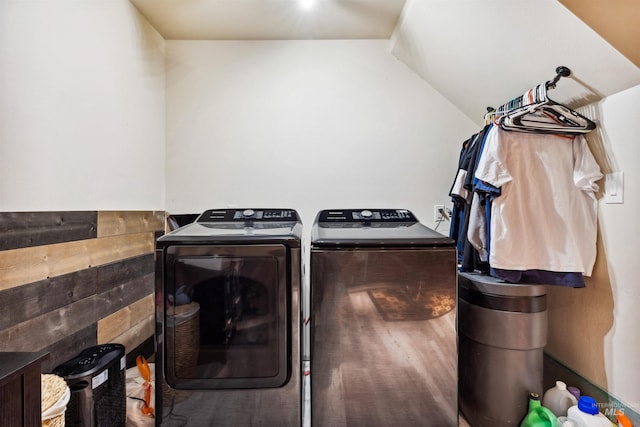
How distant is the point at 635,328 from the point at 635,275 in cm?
25

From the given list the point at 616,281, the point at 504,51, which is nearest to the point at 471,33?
the point at 504,51

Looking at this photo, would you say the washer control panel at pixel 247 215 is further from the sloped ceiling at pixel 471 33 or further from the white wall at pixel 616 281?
the white wall at pixel 616 281

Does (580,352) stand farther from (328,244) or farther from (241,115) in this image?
(241,115)

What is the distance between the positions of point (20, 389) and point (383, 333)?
120cm

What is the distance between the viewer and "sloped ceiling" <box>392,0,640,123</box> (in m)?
1.35

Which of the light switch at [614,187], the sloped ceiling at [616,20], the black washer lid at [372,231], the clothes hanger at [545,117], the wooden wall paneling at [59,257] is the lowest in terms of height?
the wooden wall paneling at [59,257]

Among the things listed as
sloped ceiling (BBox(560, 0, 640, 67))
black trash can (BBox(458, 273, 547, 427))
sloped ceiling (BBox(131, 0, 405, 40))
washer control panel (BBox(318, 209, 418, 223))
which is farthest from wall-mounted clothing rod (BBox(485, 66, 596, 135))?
sloped ceiling (BBox(131, 0, 405, 40))

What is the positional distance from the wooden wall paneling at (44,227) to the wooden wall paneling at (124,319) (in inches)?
19.9

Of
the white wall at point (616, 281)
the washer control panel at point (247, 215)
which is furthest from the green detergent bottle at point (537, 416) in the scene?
the washer control panel at point (247, 215)

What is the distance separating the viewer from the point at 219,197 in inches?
93.5

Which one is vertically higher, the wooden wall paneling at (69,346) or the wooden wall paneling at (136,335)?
the wooden wall paneling at (69,346)

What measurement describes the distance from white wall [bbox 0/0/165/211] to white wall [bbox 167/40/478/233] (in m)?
0.29

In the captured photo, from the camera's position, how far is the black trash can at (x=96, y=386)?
120 centimetres

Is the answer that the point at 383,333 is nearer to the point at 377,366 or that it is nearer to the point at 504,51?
the point at 377,366
